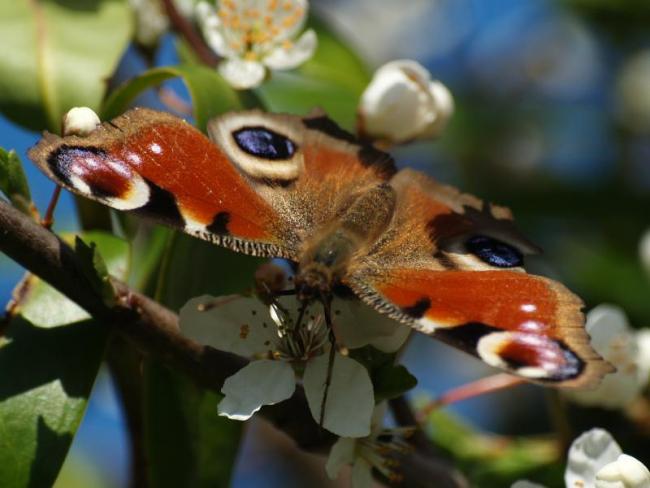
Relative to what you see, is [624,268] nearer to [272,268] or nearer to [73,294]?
[272,268]

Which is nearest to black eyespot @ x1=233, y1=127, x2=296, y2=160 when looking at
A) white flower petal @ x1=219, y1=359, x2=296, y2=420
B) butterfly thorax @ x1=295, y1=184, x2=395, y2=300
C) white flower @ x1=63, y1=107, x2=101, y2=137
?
butterfly thorax @ x1=295, y1=184, x2=395, y2=300

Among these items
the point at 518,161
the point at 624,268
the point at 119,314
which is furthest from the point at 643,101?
the point at 119,314

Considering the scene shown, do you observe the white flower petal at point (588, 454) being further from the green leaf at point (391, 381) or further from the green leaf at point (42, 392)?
the green leaf at point (42, 392)

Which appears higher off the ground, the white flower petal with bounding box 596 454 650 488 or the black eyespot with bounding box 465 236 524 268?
the black eyespot with bounding box 465 236 524 268

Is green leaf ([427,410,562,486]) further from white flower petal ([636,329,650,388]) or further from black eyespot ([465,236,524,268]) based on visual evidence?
black eyespot ([465,236,524,268])

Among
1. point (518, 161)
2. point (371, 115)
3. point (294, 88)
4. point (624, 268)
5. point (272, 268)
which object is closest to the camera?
point (272, 268)

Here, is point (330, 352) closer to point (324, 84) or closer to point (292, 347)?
point (292, 347)
